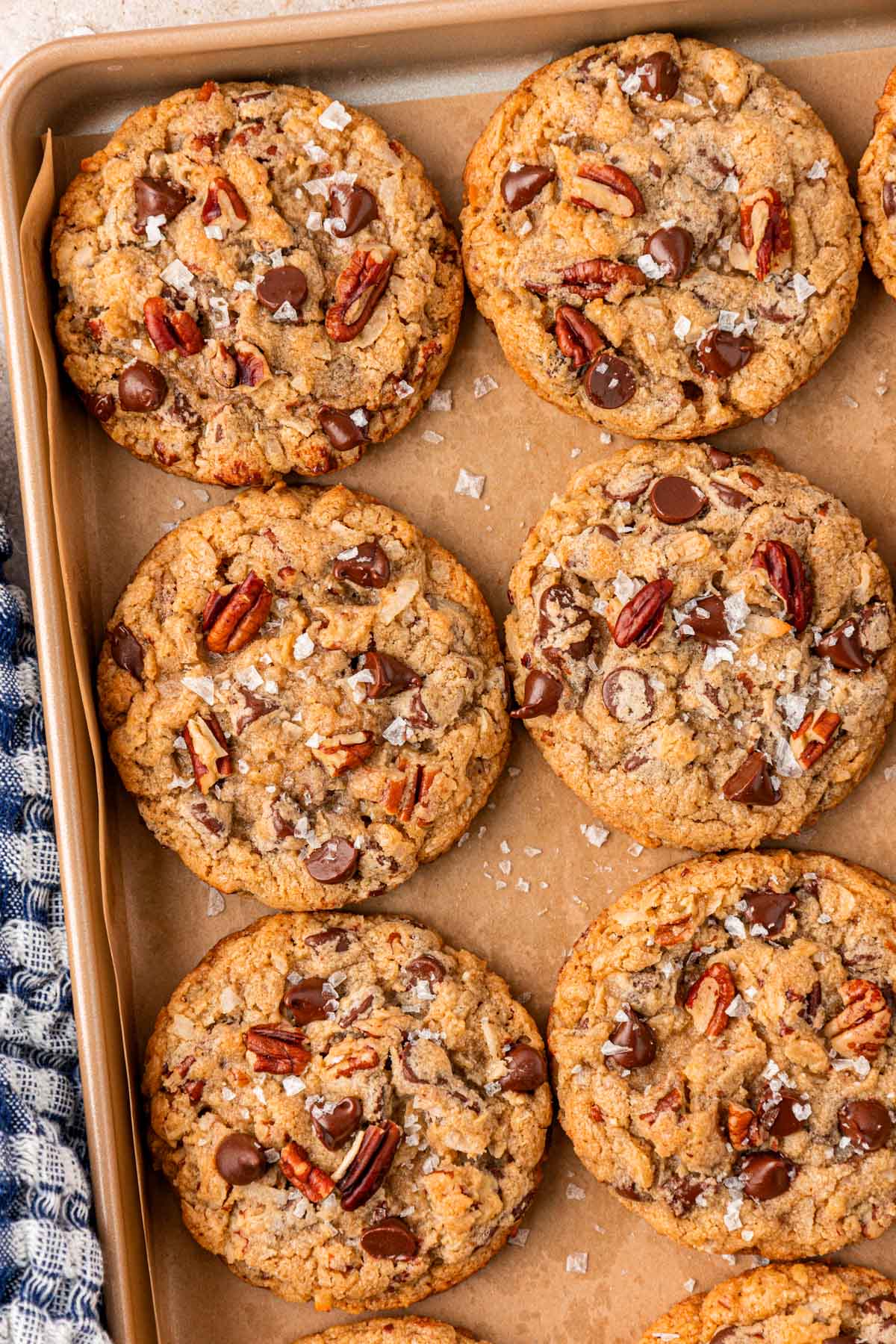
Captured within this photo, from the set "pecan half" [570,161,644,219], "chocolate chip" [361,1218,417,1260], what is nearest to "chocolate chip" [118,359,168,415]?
"pecan half" [570,161,644,219]

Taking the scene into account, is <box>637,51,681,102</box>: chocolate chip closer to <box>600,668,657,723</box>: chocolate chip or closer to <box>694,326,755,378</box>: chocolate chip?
<box>694,326,755,378</box>: chocolate chip

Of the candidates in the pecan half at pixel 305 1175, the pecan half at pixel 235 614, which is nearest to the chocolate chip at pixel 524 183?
the pecan half at pixel 235 614

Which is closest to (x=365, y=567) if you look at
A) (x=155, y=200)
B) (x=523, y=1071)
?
(x=155, y=200)

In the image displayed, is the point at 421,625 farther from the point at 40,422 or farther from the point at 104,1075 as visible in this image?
Answer: the point at 104,1075

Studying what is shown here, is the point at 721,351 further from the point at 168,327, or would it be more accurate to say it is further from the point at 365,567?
the point at 168,327

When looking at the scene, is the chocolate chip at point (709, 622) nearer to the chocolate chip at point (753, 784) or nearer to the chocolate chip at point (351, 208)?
the chocolate chip at point (753, 784)
